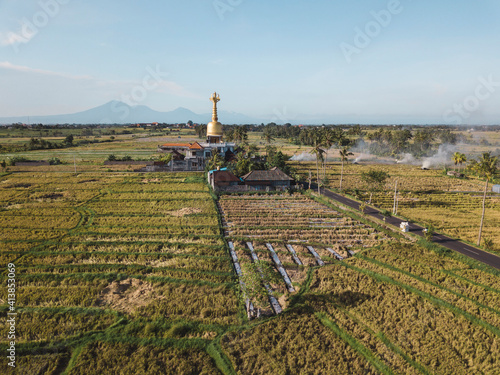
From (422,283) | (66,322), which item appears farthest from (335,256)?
(66,322)

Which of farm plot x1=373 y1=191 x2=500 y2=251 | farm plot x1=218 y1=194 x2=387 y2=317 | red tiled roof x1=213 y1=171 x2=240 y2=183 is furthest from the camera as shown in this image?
red tiled roof x1=213 y1=171 x2=240 y2=183

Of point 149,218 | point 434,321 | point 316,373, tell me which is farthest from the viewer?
point 149,218

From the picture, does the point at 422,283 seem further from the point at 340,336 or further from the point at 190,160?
the point at 190,160

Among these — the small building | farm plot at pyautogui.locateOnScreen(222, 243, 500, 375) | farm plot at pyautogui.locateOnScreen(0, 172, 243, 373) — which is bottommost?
farm plot at pyautogui.locateOnScreen(222, 243, 500, 375)

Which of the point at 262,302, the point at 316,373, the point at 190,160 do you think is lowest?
the point at 316,373

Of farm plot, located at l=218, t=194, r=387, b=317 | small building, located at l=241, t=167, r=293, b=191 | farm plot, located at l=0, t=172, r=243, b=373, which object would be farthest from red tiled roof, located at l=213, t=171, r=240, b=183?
farm plot, located at l=218, t=194, r=387, b=317

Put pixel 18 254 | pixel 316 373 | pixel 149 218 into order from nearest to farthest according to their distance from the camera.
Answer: pixel 316 373
pixel 18 254
pixel 149 218

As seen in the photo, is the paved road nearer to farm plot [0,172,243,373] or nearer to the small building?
the small building
